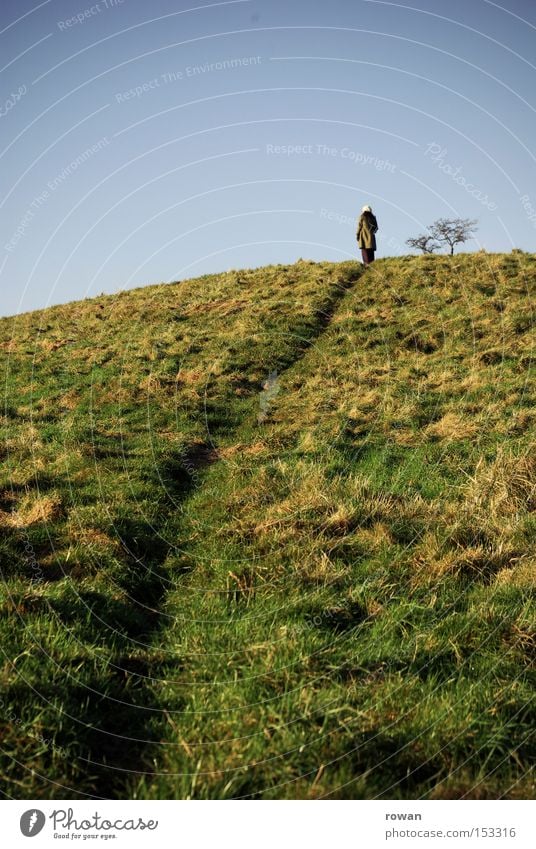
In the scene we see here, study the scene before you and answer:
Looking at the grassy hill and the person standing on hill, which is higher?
the person standing on hill

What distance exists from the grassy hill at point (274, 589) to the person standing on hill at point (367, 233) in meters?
16.1

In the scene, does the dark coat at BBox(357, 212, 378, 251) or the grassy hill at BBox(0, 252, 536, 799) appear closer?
the grassy hill at BBox(0, 252, 536, 799)

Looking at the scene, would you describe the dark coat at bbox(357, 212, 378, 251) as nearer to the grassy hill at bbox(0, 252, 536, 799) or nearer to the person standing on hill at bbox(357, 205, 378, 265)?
the person standing on hill at bbox(357, 205, 378, 265)

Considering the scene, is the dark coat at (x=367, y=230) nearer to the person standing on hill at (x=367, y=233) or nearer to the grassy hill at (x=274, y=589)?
the person standing on hill at (x=367, y=233)

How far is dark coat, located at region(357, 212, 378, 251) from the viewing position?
1196 inches

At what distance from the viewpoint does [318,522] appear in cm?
770

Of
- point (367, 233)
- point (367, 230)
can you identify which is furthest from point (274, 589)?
point (367, 233)

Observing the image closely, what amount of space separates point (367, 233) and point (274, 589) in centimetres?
2803

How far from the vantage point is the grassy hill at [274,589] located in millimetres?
3998

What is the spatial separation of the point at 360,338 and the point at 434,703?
17653mm

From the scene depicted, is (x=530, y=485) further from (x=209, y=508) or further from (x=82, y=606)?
(x=82, y=606)

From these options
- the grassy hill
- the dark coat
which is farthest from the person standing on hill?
the grassy hill

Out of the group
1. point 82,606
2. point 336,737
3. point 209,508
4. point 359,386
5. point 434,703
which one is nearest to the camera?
point 336,737
